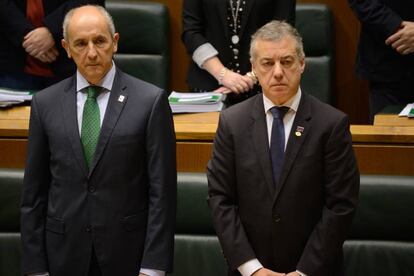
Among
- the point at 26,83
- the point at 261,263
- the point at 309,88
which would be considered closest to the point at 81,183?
the point at 261,263

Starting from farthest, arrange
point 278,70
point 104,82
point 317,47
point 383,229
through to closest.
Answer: point 317,47
point 383,229
point 104,82
point 278,70

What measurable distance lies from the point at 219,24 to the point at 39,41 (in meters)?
0.59

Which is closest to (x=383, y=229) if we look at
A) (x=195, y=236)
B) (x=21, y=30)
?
(x=195, y=236)

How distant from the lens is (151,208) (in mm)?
1897

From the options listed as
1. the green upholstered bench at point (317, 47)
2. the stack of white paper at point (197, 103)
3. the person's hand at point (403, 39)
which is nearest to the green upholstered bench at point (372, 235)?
the stack of white paper at point (197, 103)

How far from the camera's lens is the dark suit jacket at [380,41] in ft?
8.93

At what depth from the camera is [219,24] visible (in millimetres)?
2732

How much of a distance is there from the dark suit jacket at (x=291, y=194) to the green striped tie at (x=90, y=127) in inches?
10.8

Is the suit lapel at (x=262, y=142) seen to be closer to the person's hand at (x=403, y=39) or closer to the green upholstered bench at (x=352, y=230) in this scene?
the green upholstered bench at (x=352, y=230)

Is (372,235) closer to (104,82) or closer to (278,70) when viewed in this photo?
(278,70)

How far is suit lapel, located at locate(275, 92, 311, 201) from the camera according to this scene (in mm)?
1835

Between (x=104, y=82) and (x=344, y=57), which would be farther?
(x=344, y=57)

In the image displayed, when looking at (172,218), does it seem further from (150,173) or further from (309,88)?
(309,88)

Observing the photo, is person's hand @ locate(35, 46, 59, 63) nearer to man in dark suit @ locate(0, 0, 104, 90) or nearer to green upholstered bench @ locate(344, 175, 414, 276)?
man in dark suit @ locate(0, 0, 104, 90)
